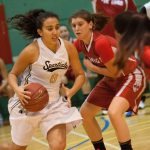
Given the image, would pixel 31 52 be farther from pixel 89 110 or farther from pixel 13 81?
pixel 89 110

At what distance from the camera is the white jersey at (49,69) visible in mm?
3326

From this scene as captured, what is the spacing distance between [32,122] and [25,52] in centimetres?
73

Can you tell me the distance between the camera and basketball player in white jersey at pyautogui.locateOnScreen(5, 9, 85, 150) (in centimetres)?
327

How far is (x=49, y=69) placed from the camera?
3.33 meters

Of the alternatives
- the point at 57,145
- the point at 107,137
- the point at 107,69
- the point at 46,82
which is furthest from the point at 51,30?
the point at 107,137

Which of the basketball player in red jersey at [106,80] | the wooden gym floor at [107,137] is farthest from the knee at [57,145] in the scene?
the wooden gym floor at [107,137]

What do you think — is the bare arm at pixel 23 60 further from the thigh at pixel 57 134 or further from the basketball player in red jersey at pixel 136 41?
the basketball player in red jersey at pixel 136 41

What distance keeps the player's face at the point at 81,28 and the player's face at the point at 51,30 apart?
0.35 metres

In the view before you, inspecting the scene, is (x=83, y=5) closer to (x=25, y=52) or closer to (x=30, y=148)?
(x=30, y=148)

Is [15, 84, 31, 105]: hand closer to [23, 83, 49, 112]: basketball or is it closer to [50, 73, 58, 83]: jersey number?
[23, 83, 49, 112]: basketball

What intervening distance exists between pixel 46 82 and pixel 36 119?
0.41m

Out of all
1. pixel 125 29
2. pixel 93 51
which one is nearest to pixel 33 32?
pixel 93 51

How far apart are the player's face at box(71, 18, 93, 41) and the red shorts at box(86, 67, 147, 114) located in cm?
60

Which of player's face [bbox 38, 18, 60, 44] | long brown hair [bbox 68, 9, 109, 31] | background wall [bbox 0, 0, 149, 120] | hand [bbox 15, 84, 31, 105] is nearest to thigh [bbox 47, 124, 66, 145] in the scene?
hand [bbox 15, 84, 31, 105]
